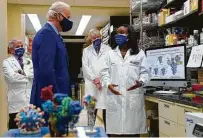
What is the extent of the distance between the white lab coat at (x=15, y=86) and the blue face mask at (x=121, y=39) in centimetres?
121

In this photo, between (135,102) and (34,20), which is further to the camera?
(34,20)

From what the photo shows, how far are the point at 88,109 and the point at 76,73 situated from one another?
1235 centimetres

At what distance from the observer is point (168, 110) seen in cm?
268

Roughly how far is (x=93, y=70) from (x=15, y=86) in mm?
970

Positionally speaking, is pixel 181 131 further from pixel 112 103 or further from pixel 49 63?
pixel 49 63

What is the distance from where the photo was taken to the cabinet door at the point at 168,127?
8.32 feet

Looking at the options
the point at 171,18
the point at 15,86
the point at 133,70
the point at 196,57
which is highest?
the point at 171,18

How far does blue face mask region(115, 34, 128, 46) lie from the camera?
9.70 ft

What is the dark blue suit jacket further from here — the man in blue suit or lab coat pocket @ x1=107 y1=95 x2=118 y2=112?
lab coat pocket @ x1=107 y1=95 x2=118 y2=112

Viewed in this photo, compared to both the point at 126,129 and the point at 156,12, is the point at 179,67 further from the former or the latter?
the point at 156,12

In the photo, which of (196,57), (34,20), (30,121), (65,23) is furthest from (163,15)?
(34,20)

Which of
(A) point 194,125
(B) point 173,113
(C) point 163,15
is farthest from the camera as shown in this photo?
(C) point 163,15

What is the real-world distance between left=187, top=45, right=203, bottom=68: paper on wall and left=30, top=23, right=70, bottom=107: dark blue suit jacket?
143 cm

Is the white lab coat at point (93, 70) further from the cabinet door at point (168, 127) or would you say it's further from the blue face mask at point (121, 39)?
the cabinet door at point (168, 127)
